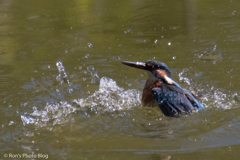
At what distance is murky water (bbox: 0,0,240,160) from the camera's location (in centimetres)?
352

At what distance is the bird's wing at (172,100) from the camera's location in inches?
171

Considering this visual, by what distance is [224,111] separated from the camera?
4.32 meters

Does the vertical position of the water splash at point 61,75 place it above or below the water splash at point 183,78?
above

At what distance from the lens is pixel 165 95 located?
440 centimetres

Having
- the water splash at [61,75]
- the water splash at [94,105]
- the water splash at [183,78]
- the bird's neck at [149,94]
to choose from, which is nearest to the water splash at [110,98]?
the water splash at [94,105]

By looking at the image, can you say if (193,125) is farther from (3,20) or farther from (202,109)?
(3,20)

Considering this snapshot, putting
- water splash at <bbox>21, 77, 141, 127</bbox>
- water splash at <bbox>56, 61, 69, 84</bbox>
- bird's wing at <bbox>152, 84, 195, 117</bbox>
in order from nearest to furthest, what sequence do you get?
1. water splash at <bbox>21, 77, 141, 127</bbox>
2. bird's wing at <bbox>152, 84, 195, 117</bbox>
3. water splash at <bbox>56, 61, 69, 84</bbox>

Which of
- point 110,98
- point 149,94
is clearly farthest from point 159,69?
point 110,98

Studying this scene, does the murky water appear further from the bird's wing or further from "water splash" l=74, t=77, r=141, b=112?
the bird's wing

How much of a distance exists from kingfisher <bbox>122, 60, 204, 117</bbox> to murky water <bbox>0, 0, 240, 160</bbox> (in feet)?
0.39

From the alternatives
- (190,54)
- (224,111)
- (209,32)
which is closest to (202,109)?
(224,111)

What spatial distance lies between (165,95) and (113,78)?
1162 millimetres

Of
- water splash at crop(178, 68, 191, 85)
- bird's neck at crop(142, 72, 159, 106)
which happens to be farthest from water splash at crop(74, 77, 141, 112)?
water splash at crop(178, 68, 191, 85)

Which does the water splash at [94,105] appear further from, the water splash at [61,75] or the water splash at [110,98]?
the water splash at [61,75]
